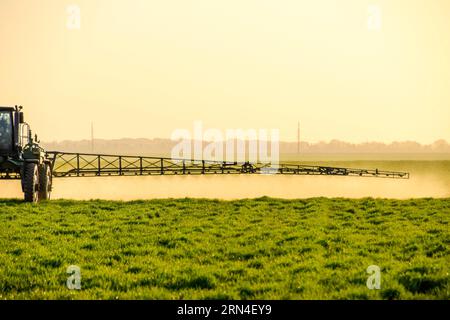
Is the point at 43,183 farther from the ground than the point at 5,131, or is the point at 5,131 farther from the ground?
the point at 5,131

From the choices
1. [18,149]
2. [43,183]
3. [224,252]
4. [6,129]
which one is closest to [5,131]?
[6,129]

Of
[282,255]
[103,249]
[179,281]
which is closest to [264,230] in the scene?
[282,255]

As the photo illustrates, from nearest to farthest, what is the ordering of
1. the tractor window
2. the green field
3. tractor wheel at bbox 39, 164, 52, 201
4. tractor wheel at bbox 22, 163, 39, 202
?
the green field
tractor wheel at bbox 22, 163, 39, 202
the tractor window
tractor wheel at bbox 39, 164, 52, 201

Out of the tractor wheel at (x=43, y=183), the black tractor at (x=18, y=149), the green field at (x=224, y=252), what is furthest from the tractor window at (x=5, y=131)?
the green field at (x=224, y=252)

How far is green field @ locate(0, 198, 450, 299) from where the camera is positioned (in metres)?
7.70

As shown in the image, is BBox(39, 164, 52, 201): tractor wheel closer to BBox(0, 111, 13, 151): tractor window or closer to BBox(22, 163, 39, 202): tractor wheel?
BBox(0, 111, 13, 151): tractor window

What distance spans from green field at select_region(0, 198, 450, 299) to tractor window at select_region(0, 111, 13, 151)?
422cm

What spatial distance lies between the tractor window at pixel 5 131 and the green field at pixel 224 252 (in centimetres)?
422

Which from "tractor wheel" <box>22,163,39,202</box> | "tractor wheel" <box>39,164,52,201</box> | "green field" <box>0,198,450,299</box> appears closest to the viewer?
"green field" <box>0,198,450,299</box>

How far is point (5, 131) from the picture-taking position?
21750mm

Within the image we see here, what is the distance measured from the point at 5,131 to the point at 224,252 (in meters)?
15.4

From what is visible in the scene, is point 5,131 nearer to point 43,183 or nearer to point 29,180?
point 29,180

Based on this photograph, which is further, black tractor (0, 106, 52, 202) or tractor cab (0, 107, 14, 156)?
tractor cab (0, 107, 14, 156)

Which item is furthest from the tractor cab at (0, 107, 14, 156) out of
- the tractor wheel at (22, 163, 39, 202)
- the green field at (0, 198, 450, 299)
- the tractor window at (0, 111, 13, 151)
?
the green field at (0, 198, 450, 299)
